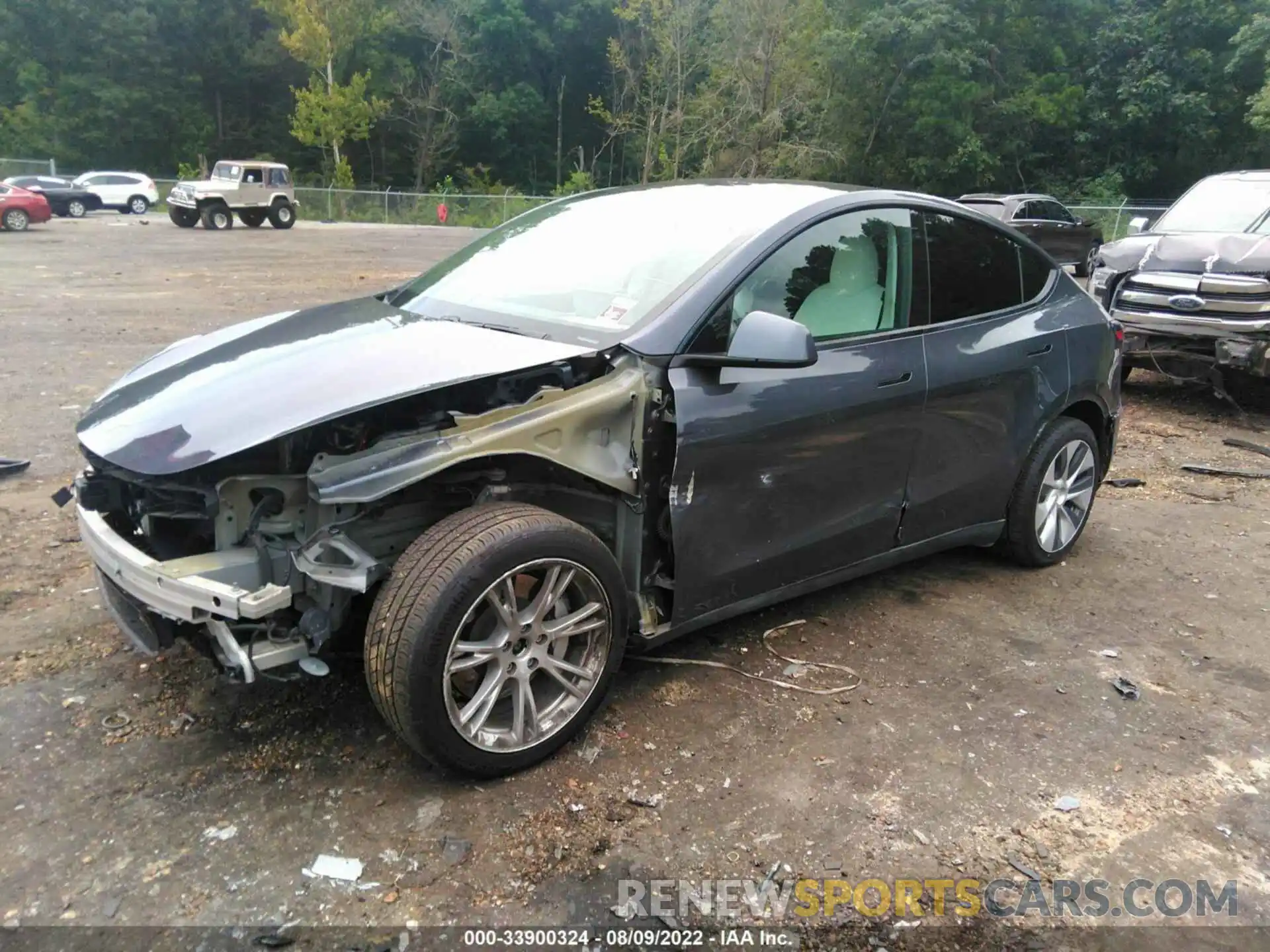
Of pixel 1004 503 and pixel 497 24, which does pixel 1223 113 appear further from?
pixel 1004 503

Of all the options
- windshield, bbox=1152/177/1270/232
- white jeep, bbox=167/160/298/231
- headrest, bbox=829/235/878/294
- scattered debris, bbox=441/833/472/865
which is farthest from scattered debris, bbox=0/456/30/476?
white jeep, bbox=167/160/298/231

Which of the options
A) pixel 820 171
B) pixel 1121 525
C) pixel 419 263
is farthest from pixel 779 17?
pixel 1121 525

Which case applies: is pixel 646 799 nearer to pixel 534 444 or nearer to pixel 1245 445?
pixel 534 444

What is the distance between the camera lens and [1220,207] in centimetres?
841

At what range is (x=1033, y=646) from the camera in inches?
145

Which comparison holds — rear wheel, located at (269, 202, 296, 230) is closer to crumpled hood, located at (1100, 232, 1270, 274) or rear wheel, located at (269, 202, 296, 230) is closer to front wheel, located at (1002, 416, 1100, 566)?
crumpled hood, located at (1100, 232, 1270, 274)

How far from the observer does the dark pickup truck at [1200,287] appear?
7.12 m

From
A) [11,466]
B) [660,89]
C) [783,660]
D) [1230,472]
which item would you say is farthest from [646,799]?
[660,89]

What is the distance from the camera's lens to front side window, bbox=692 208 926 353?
3146 millimetres

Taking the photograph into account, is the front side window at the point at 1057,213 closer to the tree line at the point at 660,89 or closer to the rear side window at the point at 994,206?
the rear side window at the point at 994,206

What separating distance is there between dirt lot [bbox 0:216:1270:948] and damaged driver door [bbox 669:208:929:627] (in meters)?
0.44

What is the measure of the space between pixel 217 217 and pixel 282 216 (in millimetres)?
2272

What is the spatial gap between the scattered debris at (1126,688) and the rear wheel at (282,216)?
3120 cm

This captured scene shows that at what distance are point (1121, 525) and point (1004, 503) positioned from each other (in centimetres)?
146
